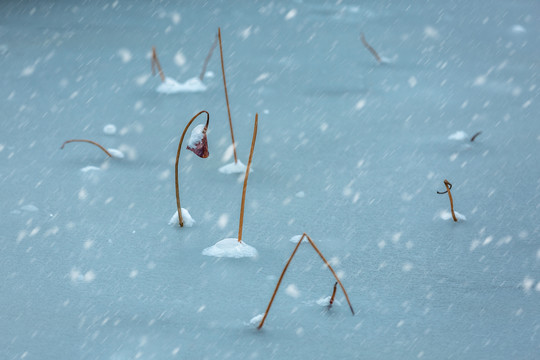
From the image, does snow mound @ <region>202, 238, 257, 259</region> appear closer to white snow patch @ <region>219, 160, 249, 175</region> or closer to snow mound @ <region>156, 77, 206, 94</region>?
white snow patch @ <region>219, 160, 249, 175</region>

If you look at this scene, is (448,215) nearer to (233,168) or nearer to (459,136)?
(459,136)

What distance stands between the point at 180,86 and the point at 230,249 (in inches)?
44.5

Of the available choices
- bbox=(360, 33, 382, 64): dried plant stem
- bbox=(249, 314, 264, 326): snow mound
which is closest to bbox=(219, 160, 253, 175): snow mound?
bbox=(249, 314, 264, 326): snow mound

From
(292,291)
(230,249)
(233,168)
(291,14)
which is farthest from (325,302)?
(291,14)

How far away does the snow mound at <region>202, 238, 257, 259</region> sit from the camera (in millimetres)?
1330

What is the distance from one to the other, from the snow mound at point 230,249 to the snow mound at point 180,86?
1.06 metres

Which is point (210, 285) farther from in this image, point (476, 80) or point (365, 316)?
point (476, 80)

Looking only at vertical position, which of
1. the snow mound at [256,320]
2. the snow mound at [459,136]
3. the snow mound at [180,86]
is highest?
the snow mound at [256,320]

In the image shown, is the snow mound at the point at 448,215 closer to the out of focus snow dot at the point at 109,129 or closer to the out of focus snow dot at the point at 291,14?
the out of focus snow dot at the point at 109,129

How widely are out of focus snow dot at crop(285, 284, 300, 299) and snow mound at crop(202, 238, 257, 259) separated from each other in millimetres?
142

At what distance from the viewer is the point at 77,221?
1455 mm

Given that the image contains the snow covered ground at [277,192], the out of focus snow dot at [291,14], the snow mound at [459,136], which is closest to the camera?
the snow covered ground at [277,192]

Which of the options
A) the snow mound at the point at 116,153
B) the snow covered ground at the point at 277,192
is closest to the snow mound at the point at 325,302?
the snow covered ground at the point at 277,192

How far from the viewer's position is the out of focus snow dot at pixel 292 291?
1.21m
